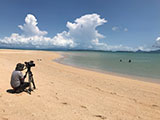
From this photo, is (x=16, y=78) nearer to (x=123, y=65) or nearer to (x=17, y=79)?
(x=17, y=79)

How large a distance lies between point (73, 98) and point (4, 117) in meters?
2.56

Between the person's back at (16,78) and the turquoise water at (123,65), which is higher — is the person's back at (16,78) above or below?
above

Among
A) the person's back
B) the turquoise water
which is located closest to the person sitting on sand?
the person's back

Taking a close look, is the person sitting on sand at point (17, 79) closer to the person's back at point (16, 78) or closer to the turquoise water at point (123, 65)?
the person's back at point (16, 78)

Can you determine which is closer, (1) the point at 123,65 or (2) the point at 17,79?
(2) the point at 17,79

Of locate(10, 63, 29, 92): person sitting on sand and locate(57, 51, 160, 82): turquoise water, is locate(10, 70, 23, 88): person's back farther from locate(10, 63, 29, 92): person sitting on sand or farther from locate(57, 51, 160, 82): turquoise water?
locate(57, 51, 160, 82): turquoise water

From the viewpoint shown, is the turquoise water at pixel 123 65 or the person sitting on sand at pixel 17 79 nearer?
the person sitting on sand at pixel 17 79

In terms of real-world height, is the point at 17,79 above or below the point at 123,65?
above

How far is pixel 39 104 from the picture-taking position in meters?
4.07

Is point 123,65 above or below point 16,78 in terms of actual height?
below

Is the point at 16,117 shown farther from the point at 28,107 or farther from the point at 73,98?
the point at 73,98

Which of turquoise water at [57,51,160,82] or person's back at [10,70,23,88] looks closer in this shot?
person's back at [10,70,23,88]

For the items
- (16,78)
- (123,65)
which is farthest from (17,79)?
(123,65)

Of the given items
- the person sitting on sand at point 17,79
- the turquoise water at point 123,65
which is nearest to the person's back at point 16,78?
the person sitting on sand at point 17,79
